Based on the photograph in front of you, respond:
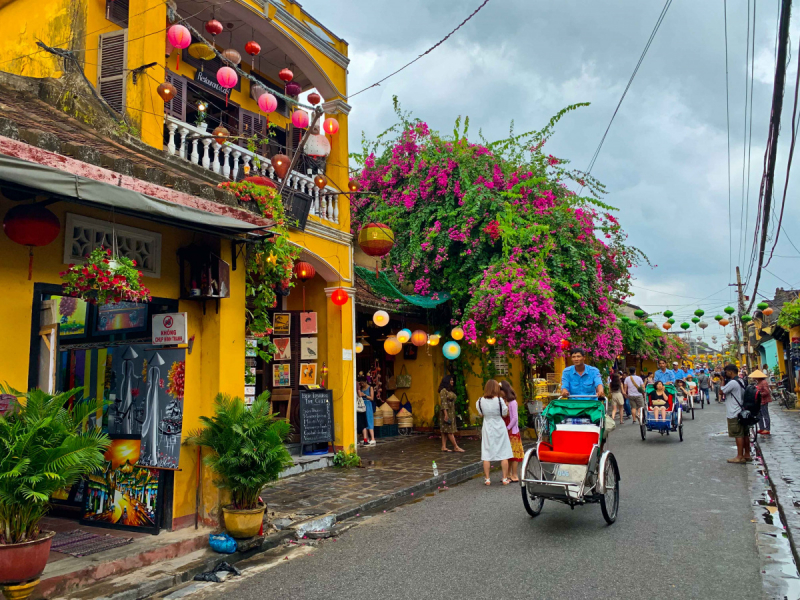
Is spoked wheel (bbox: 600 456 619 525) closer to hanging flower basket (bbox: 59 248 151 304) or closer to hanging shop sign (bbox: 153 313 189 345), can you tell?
hanging shop sign (bbox: 153 313 189 345)

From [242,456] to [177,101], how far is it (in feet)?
23.2

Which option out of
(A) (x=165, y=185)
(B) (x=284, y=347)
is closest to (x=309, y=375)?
(B) (x=284, y=347)

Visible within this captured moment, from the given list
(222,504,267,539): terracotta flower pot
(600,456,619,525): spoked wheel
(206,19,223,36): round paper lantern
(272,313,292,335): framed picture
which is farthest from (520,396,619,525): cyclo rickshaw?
(206,19,223,36): round paper lantern

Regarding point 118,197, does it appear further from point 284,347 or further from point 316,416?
point 284,347

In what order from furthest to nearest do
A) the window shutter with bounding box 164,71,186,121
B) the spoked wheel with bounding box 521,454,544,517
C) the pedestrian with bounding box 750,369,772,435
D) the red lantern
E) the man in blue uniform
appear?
1. the pedestrian with bounding box 750,369,772,435
2. the window shutter with bounding box 164,71,186,121
3. the man in blue uniform
4. the spoked wheel with bounding box 521,454,544,517
5. the red lantern

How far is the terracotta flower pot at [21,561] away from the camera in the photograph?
4109 mm

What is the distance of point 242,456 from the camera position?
6125 millimetres

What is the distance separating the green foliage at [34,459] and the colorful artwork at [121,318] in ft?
8.41

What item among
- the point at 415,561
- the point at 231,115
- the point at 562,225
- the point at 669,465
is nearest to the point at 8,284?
the point at 415,561

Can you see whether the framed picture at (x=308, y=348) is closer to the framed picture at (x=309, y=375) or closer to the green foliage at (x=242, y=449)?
the framed picture at (x=309, y=375)

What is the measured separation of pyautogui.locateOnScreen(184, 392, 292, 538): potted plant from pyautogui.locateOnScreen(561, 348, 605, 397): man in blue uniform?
404 cm

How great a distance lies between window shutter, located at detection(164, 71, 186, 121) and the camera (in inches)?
400

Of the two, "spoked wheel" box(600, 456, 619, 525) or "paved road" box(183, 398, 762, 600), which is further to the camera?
"spoked wheel" box(600, 456, 619, 525)

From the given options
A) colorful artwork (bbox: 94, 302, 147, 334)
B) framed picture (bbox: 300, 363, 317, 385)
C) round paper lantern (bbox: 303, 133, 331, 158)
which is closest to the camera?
colorful artwork (bbox: 94, 302, 147, 334)
